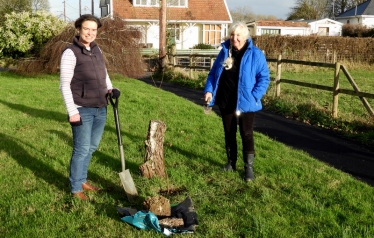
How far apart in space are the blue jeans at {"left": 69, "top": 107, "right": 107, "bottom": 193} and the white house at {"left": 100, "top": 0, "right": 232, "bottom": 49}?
3052 centimetres

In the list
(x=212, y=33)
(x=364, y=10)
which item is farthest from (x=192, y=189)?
(x=364, y=10)

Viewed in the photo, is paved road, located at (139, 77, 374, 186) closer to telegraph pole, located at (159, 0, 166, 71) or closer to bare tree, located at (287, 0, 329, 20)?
telegraph pole, located at (159, 0, 166, 71)

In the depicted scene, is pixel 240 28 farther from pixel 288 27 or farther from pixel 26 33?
pixel 288 27

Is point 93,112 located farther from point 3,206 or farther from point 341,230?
point 341,230

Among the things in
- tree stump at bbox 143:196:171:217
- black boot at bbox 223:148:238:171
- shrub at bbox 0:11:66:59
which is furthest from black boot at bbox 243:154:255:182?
shrub at bbox 0:11:66:59

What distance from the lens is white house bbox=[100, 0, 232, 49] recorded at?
35.6 metres

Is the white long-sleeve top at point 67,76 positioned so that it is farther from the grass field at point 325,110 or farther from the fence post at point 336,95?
the fence post at point 336,95

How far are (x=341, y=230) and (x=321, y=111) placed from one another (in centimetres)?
622

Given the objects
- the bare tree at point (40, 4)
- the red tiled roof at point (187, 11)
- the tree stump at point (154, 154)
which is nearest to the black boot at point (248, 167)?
the tree stump at point (154, 154)

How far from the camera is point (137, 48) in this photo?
59.5 feet

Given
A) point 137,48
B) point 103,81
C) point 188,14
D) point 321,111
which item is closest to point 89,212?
point 103,81

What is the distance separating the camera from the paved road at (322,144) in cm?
604

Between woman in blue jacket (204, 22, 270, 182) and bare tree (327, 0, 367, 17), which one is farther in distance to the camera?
bare tree (327, 0, 367, 17)

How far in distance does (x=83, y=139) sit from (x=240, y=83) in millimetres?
1951
